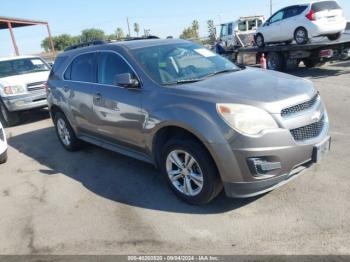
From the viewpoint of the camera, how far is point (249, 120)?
11.3 ft

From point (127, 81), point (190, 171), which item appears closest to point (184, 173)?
point (190, 171)

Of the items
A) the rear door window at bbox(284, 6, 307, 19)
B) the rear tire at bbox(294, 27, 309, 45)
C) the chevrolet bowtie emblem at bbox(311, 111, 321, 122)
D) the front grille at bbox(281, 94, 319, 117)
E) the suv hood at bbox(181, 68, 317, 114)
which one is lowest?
the rear tire at bbox(294, 27, 309, 45)

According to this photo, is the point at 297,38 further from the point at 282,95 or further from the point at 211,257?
the point at 211,257

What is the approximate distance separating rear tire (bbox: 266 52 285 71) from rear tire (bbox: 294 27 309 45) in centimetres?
80

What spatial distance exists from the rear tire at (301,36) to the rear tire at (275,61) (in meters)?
0.80

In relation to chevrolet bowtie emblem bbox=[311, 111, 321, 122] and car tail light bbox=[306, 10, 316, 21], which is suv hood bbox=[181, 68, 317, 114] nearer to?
chevrolet bowtie emblem bbox=[311, 111, 321, 122]

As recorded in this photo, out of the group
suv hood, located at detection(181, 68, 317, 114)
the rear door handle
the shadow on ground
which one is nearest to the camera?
suv hood, located at detection(181, 68, 317, 114)

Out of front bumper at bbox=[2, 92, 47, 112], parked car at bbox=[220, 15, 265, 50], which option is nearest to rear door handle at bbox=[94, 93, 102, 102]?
front bumper at bbox=[2, 92, 47, 112]

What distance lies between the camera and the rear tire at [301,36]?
43.4ft

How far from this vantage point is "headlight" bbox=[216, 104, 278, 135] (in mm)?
3432

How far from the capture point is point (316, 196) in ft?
13.1

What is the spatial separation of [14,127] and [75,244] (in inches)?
281

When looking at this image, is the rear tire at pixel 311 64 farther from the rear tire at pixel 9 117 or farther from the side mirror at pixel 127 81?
the side mirror at pixel 127 81

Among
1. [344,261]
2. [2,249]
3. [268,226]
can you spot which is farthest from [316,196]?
[2,249]
